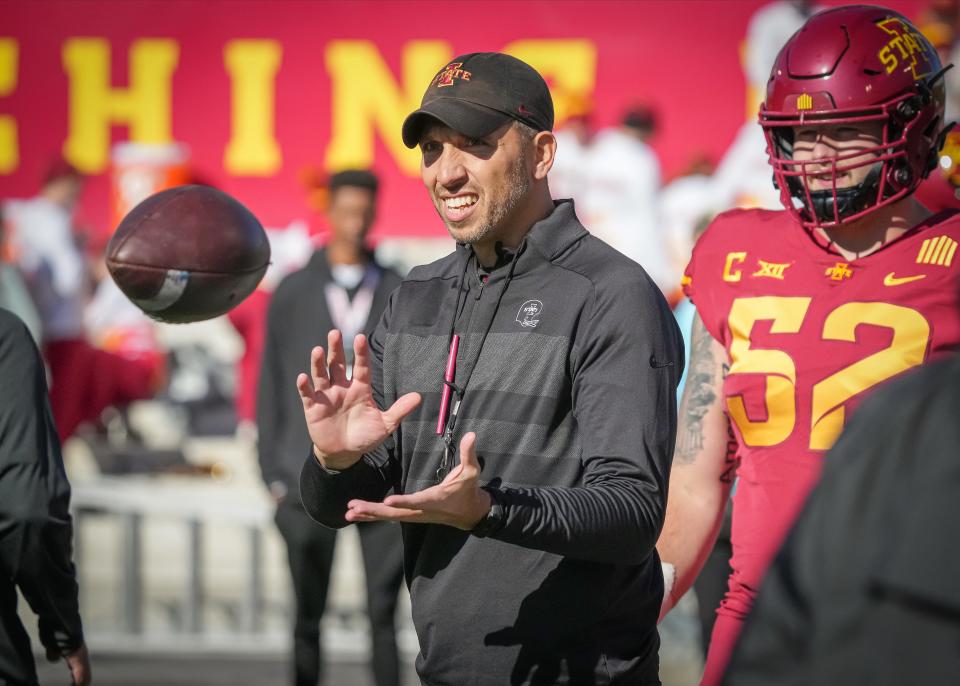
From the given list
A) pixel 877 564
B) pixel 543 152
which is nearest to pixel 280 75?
pixel 543 152

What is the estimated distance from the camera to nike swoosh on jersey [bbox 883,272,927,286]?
119 inches

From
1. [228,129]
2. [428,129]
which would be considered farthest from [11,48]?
[428,129]

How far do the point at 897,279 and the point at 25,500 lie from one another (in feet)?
6.78

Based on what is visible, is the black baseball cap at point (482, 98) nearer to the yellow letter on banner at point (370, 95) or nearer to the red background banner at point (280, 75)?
the red background banner at point (280, 75)

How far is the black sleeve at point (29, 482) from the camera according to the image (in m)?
3.19

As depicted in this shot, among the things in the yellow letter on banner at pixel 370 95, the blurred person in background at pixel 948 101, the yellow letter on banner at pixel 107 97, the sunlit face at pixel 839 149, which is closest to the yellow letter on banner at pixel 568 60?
the yellow letter on banner at pixel 370 95

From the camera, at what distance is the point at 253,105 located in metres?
12.5

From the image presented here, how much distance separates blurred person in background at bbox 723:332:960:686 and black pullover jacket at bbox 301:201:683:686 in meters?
1.05

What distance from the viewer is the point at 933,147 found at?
3.21 metres

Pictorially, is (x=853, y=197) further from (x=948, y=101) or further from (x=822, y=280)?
(x=948, y=101)

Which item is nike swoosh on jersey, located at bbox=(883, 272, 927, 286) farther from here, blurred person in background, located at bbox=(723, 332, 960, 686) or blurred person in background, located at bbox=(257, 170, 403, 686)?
blurred person in background, located at bbox=(257, 170, 403, 686)

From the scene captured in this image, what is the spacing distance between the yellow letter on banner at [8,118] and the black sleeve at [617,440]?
11.0m

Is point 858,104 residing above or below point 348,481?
above

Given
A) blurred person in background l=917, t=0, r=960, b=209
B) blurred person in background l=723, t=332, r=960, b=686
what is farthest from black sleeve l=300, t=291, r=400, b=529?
blurred person in background l=917, t=0, r=960, b=209
